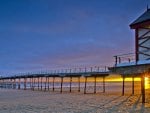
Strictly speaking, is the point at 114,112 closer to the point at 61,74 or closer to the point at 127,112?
the point at 127,112

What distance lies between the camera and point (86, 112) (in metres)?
15.5

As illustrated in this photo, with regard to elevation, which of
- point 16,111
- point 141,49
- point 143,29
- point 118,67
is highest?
point 143,29

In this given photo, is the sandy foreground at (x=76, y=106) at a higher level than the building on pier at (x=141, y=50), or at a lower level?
lower

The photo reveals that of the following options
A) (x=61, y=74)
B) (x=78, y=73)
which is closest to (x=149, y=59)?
(x=78, y=73)

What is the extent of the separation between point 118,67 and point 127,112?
5309 millimetres

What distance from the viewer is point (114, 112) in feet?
50.8

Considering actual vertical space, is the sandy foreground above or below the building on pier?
below

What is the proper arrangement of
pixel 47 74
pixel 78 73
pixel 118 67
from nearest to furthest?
pixel 118 67 < pixel 78 73 < pixel 47 74

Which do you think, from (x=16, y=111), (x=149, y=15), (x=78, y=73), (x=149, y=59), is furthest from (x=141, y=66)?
(x=78, y=73)

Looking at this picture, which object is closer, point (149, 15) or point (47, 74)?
point (149, 15)

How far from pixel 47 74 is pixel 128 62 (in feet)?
111

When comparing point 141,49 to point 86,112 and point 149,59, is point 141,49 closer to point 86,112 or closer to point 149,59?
point 149,59

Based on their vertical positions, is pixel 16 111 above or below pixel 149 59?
below

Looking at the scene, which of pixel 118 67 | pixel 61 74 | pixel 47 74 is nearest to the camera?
pixel 118 67
